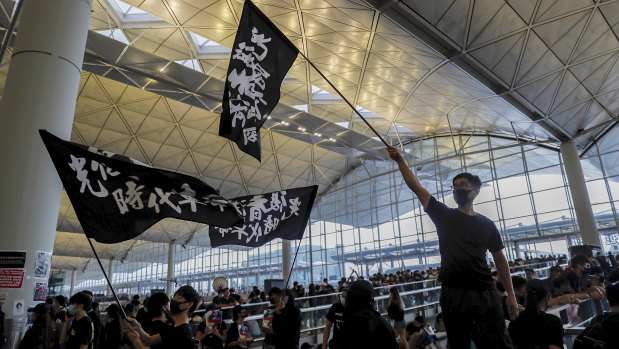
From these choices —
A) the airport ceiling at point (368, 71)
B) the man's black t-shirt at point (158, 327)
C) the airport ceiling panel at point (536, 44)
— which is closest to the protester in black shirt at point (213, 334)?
the man's black t-shirt at point (158, 327)

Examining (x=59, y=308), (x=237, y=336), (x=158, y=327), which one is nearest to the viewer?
(x=158, y=327)

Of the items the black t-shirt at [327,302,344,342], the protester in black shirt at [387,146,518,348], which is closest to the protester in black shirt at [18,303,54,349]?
the black t-shirt at [327,302,344,342]

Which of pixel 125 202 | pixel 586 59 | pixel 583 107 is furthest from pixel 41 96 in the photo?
pixel 583 107

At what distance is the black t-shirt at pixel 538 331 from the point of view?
3301mm

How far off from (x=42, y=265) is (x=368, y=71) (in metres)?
16.8

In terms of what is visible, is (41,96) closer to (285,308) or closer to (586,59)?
(285,308)

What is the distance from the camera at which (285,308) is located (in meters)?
6.09

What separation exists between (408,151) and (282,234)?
1023 inches

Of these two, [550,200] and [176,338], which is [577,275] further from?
[550,200]

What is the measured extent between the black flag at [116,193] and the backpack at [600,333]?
12.3ft

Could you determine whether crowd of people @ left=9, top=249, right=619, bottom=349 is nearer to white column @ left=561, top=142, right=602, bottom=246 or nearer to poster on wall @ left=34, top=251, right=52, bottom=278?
poster on wall @ left=34, top=251, right=52, bottom=278

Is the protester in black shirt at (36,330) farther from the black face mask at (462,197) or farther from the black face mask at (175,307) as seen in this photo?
the black face mask at (462,197)

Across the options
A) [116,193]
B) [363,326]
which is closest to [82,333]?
[116,193]

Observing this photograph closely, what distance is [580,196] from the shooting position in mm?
21328
